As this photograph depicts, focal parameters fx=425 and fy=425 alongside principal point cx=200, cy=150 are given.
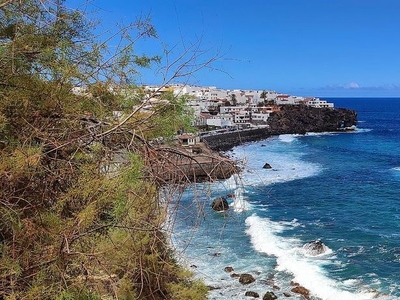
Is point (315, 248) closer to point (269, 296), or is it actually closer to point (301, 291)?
point (301, 291)

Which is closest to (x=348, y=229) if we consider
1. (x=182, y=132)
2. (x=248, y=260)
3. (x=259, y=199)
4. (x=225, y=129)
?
(x=248, y=260)

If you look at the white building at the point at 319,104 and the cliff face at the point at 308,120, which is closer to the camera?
the cliff face at the point at 308,120

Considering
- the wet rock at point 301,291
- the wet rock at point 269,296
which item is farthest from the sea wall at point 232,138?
the wet rock at point 269,296

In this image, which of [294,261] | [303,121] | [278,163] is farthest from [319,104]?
[294,261]

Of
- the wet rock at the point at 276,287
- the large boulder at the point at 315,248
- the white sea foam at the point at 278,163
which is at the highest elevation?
the white sea foam at the point at 278,163

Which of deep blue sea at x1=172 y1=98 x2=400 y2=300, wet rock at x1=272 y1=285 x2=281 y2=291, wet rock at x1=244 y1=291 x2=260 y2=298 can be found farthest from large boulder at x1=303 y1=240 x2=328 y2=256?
wet rock at x1=244 y1=291 x2=260 y2=298

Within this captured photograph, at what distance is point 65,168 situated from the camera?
3121 mm

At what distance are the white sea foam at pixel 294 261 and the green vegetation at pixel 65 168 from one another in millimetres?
9549

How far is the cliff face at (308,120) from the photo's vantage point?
2419 inches

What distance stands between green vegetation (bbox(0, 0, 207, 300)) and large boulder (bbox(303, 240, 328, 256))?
474 inches

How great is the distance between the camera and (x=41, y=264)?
2.91 m

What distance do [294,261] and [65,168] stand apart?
39.8 feet

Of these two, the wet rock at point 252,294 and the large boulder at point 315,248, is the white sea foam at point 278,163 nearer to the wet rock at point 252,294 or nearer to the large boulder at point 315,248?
the large boulder at point 315,248

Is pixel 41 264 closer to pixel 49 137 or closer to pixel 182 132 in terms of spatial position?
pixel 49 137
